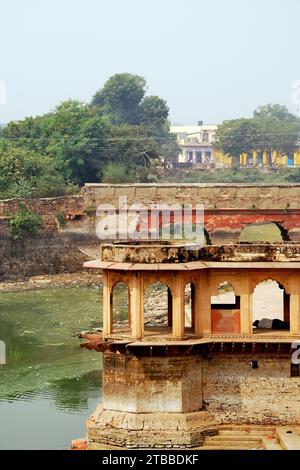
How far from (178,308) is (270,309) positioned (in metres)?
8.38

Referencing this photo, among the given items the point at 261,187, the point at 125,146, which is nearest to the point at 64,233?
the point at 261,187

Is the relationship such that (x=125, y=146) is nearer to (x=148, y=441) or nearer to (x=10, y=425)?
(x=10, y=425)

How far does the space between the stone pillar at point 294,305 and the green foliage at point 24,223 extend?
90.6 ft

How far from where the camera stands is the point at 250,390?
23781 millimetres

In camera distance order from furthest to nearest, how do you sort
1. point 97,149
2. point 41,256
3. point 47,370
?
point 97,149 → point 41,256 → point 47,370

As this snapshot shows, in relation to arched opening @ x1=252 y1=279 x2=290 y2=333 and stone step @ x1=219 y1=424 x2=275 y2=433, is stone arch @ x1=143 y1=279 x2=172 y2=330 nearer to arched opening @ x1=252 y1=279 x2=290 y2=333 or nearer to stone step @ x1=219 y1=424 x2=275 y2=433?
arched opening @ x1=252 y1=279 x2=290 y2=333

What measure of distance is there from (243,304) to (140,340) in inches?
67.0

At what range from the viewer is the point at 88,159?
2447 inches

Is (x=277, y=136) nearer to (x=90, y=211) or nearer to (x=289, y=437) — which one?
(x=90, y=211)

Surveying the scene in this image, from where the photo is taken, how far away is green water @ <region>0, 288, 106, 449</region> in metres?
27.0

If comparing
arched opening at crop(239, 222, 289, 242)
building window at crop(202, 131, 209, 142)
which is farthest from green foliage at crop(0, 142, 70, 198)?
building window at crop(202, 131, 209, 142)

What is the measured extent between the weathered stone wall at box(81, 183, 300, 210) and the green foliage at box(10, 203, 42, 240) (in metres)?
2.61

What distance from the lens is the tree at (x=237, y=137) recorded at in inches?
3861

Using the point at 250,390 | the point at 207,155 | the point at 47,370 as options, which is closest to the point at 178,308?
the point at 250,390
